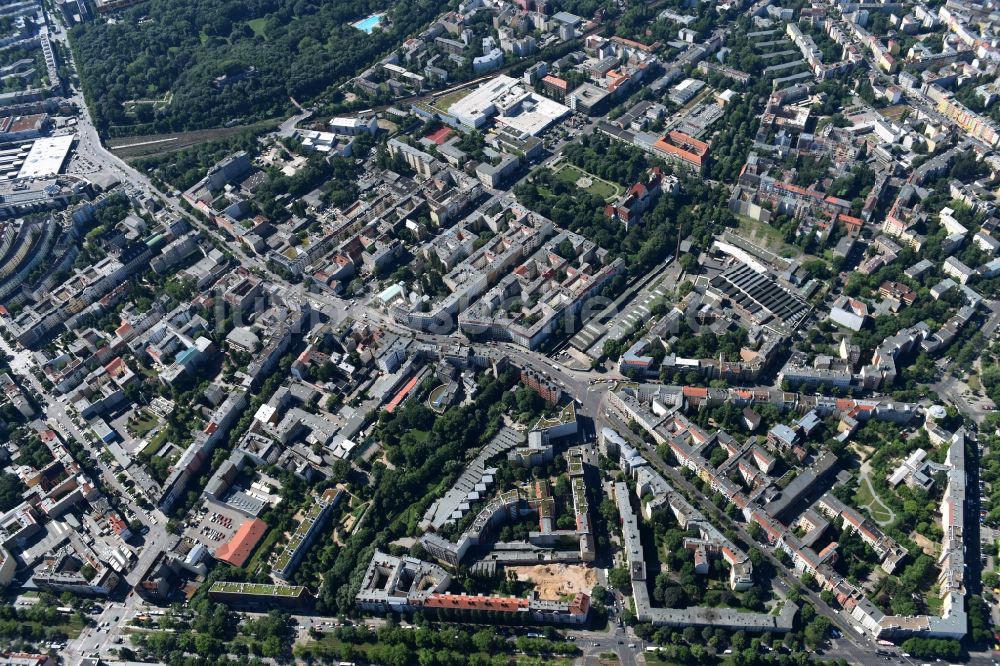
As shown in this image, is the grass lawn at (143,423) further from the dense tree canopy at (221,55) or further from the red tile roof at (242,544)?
the dense tree canopy at (221,55)

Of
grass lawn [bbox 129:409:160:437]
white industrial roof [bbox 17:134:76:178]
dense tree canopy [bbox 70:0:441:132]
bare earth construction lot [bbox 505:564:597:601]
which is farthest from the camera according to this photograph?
dense tree canopy [bbox 70:0:441:132]

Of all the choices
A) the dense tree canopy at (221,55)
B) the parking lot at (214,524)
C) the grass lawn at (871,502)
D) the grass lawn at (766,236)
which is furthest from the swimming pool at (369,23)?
the grass lawn at (871,502)

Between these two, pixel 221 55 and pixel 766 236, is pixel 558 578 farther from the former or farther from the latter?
pixel 221 55

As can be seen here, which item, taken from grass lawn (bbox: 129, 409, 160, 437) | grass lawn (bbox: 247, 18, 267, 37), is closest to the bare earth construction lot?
grass lawn (bbox: 129, 409, 160, 437)

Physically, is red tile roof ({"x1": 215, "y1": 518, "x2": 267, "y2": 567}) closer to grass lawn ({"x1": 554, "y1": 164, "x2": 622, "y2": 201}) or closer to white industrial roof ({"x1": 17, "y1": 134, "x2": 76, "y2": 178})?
grass lawn ({"x1": 554, "y1": 164, "x2": 622, "y2": 201})

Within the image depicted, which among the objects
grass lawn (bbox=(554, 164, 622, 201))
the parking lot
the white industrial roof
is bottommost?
A: the parking lot

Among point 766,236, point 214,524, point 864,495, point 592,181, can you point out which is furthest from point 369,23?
point 864,495

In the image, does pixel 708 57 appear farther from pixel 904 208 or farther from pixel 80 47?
pixel 80 47
